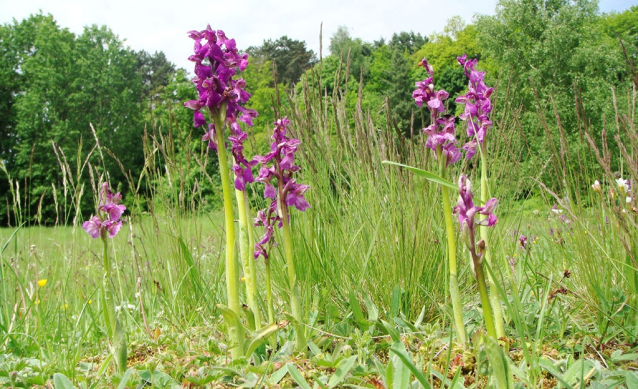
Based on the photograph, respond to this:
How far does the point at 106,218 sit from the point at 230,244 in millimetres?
590

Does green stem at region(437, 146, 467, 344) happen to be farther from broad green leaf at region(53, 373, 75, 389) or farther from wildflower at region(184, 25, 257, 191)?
broad green leaf at region(53, 373, 75, 389)

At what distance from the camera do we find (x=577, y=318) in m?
1.85

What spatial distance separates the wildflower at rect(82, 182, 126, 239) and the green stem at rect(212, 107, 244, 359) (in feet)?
1.43

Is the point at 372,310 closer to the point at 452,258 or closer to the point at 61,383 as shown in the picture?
the point at 452,258

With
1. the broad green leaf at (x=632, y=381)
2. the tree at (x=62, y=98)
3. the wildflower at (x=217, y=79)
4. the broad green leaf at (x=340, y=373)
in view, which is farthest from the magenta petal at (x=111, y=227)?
the tree at (x=62, y=98)

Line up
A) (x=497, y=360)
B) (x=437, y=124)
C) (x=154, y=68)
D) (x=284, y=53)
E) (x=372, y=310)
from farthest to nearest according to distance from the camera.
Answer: (x=154, y=68), (x=284, y=53), (x=372, y=310), (x=437, y=124), (x=497, y=360)

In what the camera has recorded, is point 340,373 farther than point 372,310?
No

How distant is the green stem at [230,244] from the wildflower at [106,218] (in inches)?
17.2

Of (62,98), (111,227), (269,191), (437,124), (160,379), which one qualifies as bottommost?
(160,379)

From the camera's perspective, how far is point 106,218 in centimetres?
167

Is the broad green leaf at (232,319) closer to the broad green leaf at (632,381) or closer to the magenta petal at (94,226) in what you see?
the magenta petal at (94,226)

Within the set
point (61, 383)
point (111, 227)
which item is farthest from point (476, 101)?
point (61, 383)

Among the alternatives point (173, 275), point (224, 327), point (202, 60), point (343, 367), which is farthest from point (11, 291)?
point (343, 367)

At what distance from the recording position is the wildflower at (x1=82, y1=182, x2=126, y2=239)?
62.1 inches
